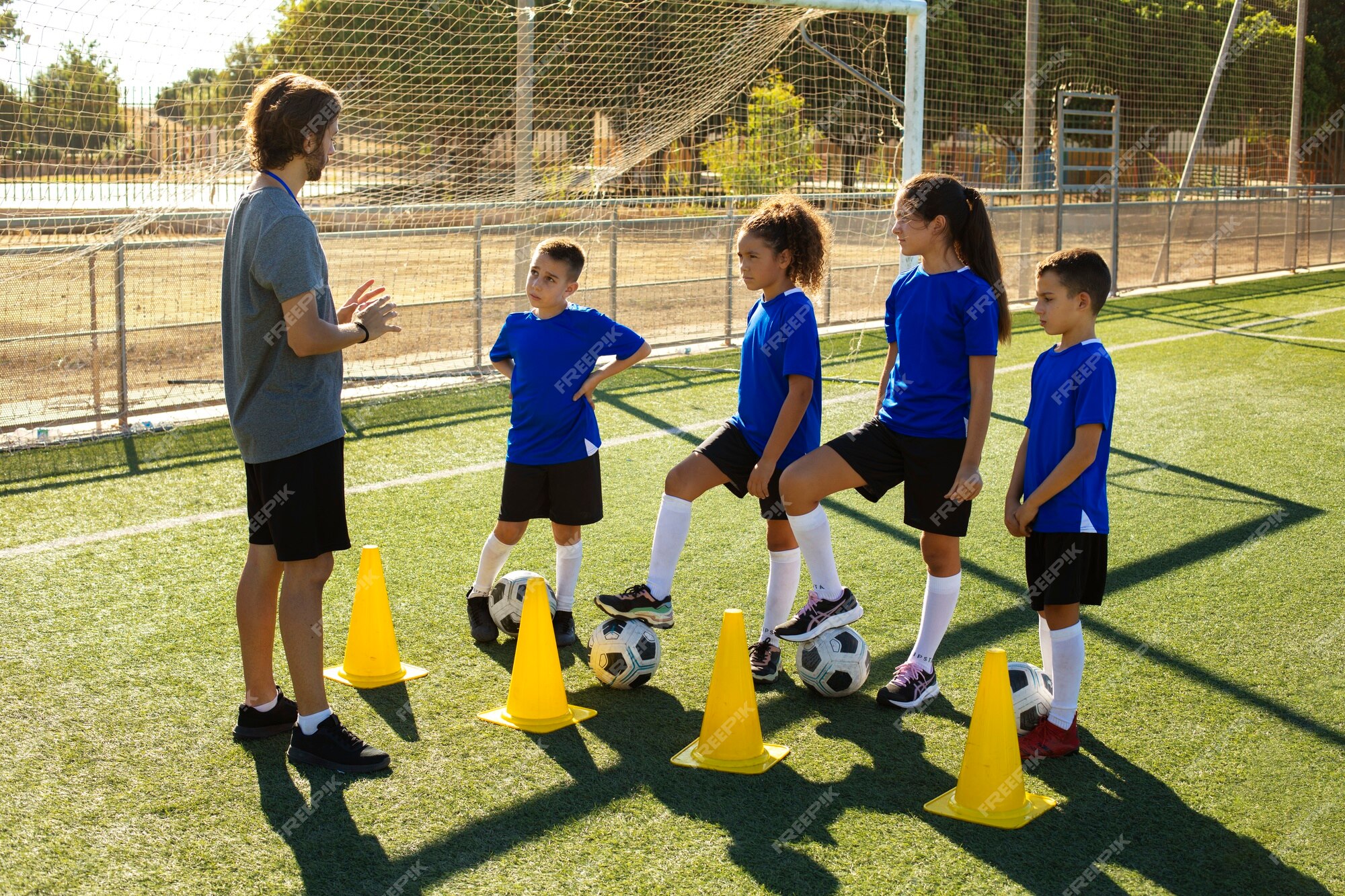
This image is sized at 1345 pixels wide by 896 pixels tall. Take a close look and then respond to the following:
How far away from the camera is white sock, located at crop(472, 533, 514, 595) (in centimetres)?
452

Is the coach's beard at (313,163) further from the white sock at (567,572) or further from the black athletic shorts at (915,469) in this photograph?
the black athletic shorts at (915,469)

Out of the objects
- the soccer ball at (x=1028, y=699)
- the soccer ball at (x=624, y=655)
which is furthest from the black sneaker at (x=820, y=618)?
the soccer ball at (x=1028, y=699)

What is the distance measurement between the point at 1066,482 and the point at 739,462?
1.18 meters

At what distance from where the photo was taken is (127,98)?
6.52m

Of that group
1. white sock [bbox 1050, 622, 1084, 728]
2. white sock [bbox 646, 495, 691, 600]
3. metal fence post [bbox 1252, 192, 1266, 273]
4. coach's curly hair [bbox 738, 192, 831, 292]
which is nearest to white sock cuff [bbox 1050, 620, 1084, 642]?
white sock [bbox 1050, 622, 1084, 728]

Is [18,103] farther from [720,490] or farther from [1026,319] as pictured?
[1026,319]

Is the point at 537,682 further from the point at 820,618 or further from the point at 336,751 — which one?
the point at 820,618

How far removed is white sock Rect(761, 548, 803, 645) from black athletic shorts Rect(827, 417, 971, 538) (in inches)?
16.6

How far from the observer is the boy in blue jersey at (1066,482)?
346cm

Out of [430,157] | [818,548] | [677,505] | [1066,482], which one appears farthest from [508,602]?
[430,157]

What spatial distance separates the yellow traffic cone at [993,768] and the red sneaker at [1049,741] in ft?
0.92

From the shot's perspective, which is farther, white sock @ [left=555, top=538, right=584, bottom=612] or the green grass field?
white sock @ [left=555, top=538, right=584, bottom=612]

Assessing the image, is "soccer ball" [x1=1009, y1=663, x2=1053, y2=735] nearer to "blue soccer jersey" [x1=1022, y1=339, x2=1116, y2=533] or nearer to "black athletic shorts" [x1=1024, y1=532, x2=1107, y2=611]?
"black athletic shorts" [x1=1024, y1=532, x2=1107, y2=611]

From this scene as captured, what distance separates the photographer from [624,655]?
4.02 m
